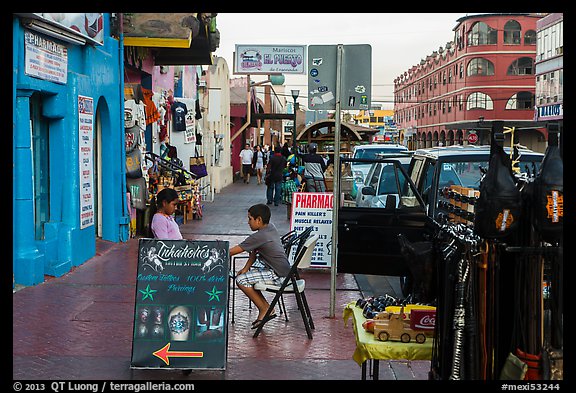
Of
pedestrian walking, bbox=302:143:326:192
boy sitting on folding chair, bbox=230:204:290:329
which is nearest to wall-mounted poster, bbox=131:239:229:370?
boy sitting on folding chair, bbox=230:204:290:329

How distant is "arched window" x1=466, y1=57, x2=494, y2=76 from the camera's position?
226 ft

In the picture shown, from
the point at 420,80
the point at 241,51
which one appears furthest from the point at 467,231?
the point at 420,80

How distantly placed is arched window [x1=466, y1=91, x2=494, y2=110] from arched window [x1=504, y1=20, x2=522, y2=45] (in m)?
4.81

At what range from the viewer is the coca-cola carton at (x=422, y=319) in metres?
5.62

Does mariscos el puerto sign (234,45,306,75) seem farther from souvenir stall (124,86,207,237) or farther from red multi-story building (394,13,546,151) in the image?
red multi-story building (394,13,546,151)

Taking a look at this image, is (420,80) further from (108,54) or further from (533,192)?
(533,192)

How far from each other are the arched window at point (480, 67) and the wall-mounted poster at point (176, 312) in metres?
65.1

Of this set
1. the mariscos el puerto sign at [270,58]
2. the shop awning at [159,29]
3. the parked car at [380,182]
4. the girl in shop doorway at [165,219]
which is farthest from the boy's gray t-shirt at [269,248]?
the mariscos el puerto sign at [270,58]

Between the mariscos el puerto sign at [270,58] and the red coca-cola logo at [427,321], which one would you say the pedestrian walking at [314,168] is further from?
the mariscos el puerto sign at [270,58]

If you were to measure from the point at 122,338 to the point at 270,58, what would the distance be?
88.1ft

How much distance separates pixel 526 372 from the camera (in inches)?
192

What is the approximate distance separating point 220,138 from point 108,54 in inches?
654

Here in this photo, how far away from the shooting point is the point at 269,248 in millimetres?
8234

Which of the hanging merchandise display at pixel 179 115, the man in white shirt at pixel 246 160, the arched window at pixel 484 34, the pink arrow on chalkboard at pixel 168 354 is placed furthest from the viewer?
the arched window at pixel 484 34
